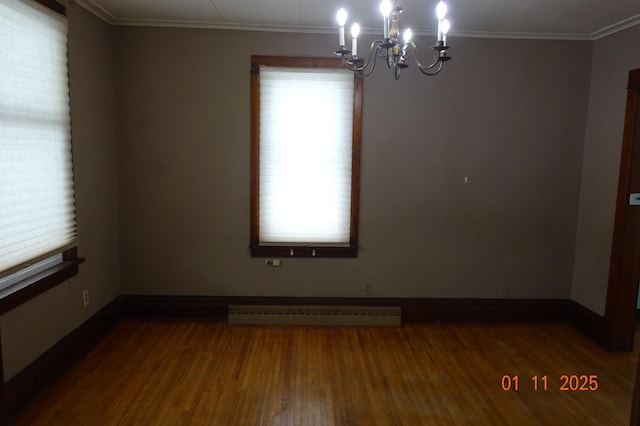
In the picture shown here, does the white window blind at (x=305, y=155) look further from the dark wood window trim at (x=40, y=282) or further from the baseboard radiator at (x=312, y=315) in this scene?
the dark wood window trim at (x=40, y=282)

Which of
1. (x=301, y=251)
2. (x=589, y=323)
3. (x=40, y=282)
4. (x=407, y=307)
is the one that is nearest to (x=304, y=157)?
(x=301, y=251)

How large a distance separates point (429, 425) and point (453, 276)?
5.64 ft

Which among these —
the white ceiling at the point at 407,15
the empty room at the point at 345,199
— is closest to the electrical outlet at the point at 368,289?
the empty room at the point at 345,199

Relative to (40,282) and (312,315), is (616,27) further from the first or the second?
(40,282)

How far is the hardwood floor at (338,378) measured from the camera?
2.57 metres

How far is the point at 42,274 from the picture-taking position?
107 inches

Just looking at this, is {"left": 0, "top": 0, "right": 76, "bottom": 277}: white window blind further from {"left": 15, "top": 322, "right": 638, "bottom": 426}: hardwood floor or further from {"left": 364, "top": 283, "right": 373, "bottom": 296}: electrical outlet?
{"left": 364, "top": 283, "right": 373, "bottom": 296}: electrical outlet

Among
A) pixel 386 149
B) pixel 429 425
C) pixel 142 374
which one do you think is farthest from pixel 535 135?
pixel 142 374

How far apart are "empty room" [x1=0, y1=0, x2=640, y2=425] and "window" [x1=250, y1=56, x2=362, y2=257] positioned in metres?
0.02

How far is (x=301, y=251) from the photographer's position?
386 centimetres

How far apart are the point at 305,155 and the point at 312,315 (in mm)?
1450

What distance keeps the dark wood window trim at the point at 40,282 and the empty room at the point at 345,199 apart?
0.14 feet

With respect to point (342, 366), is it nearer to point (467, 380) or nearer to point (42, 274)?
point (467, 380)

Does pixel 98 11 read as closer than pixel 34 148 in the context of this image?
No
